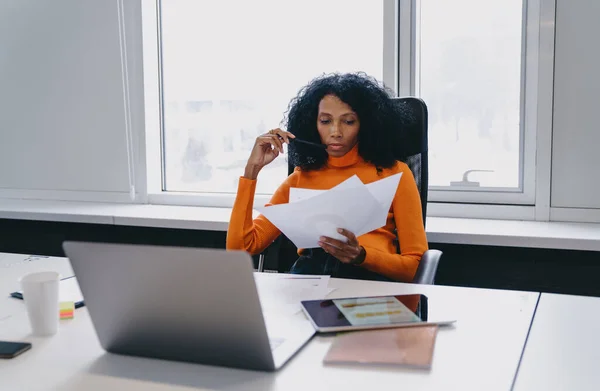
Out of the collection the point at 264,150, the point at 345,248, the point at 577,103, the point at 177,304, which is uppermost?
the point at 577,103

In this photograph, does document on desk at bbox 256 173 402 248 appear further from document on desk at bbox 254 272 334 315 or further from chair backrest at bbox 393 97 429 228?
chair backrest at bbox 393 97 429 228

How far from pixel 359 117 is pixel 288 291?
0.87 meters

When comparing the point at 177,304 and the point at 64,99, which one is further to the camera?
the point at 64,99

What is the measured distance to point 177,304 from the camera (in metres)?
0.92

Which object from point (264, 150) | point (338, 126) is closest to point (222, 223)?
point (264, 150)

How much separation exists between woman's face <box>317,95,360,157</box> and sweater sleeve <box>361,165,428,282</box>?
0.64 feet

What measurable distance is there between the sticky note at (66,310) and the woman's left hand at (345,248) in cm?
66

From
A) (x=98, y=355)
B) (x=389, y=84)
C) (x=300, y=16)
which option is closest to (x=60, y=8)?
(x=300, y=16)

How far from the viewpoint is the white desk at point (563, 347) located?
0.89 meters

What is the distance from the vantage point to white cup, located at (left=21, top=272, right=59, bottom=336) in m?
1.09

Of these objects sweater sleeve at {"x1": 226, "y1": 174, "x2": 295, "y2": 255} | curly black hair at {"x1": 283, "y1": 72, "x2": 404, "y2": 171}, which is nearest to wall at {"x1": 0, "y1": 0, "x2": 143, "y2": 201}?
curly black hair at {"x1": 283, "y1": 72, "x2": 404, "y2": 171}

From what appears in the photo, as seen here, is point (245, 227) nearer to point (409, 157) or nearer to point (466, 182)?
point (409, 157)

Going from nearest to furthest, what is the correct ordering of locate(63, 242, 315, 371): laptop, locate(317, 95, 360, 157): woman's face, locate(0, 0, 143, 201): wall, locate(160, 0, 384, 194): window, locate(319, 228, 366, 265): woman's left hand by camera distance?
1. locate(63, 242, 315, 371): laptop
2. locate(319, 228, 366, 265): woman's left hand
3. locate(317, 95, 360, 157): woman's face
4. locate(160, 0, 384, 194): window
5. locate(0, 0, 143, 201): wall

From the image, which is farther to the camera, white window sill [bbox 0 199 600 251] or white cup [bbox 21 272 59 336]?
white window sill [bbox 0 199 600 251]
